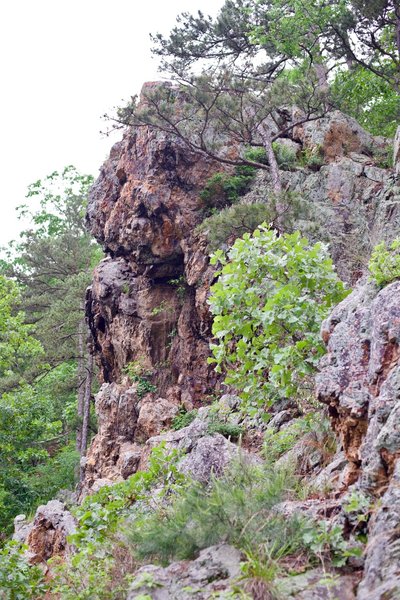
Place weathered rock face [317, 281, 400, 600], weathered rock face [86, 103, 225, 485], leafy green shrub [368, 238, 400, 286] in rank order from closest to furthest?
weathered rock face [317, 281, 400, 600] < leafy green shrub [368, 238, 400, 286] < weathered rock face [86, 103, 225, 485]

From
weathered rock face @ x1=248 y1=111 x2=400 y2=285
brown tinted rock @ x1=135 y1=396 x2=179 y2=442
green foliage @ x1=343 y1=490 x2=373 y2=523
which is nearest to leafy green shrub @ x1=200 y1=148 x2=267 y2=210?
weathered rock face @ x1=248 y1=111 x2=400 y2=285

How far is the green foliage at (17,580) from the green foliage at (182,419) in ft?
23.5

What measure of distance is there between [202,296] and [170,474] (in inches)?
340

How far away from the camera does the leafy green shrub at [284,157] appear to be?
1600 cm

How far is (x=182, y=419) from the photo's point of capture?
13914 millimetres

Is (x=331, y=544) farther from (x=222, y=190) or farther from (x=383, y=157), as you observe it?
(x=383, y=157)

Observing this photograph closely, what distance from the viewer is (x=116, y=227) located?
687 inches

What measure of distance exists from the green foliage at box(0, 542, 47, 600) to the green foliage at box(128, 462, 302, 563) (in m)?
1.78

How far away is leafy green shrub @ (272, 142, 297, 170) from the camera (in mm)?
16000

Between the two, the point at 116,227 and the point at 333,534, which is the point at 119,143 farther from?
the point at 333,534

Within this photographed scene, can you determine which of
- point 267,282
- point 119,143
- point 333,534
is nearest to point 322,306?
point 267,282

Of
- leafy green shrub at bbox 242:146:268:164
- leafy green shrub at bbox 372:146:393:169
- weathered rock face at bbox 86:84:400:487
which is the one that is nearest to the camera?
weathered rock face at bbox 86:84:400:487

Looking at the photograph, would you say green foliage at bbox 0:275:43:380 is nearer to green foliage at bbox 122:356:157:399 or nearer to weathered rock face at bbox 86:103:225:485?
weathered rock face at bbox 86:103:225:485

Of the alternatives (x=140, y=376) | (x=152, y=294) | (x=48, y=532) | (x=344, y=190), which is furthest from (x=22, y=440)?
(x=344, y=190)
